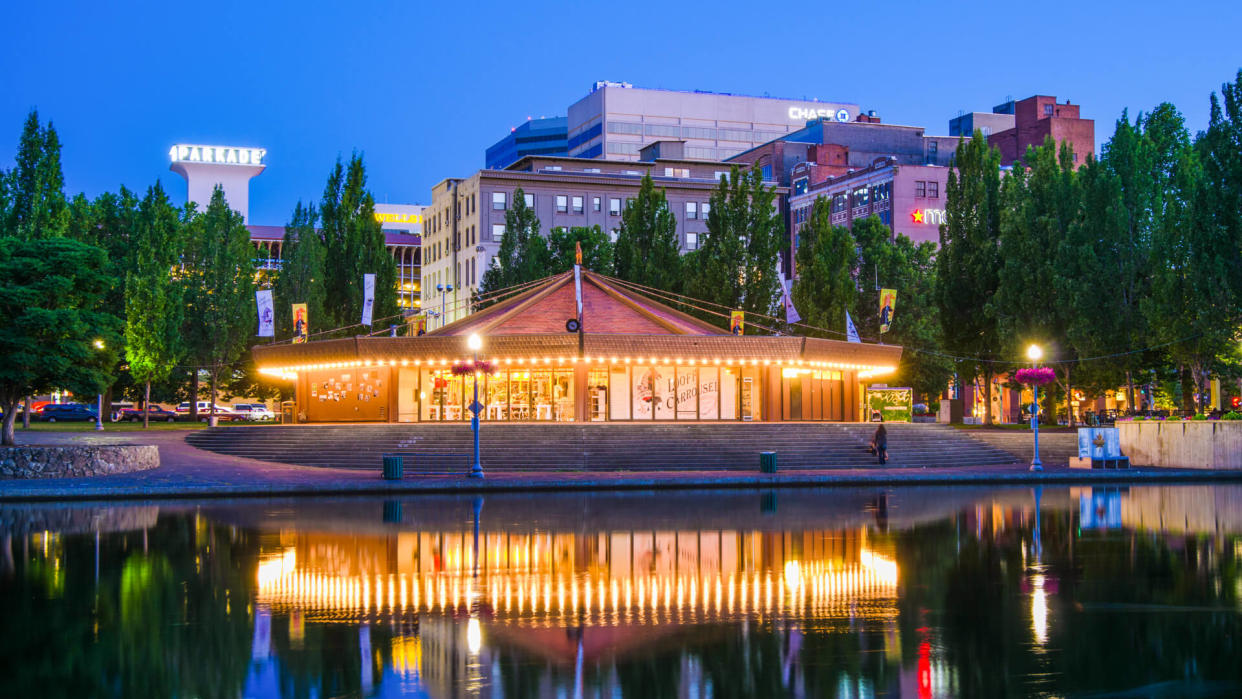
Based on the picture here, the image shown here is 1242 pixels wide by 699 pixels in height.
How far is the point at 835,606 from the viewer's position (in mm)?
13664

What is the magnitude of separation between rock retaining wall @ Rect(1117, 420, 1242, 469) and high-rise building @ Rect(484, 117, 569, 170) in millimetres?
120823

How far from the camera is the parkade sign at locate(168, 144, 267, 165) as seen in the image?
14962cm

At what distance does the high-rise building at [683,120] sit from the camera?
14075cm

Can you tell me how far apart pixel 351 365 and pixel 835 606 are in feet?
135

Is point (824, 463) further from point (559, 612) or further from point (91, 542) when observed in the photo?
point (559, 612)

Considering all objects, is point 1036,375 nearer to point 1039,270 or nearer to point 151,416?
point 1039,270

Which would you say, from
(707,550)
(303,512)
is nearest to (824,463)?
(303,512)

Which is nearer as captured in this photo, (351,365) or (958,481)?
(958,481)

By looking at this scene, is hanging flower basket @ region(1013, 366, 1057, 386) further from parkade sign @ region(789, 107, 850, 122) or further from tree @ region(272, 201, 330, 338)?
parkade sign @ region(789, 107, 850, 122)

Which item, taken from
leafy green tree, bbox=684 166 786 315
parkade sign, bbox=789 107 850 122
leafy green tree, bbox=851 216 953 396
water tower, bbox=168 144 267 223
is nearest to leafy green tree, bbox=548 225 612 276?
leafy green tree, bbox=851 216 953 396

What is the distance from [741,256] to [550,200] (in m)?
48.4

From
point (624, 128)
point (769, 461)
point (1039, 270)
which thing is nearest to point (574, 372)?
point (769, 461)

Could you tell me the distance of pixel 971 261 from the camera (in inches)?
2450

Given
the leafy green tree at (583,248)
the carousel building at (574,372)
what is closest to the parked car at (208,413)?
the leafy green tree at (583,248)
